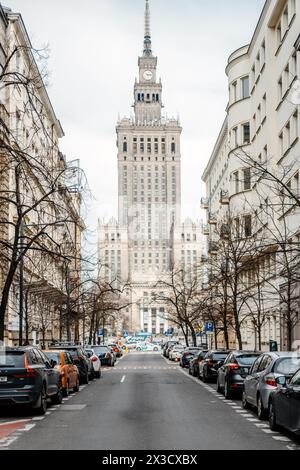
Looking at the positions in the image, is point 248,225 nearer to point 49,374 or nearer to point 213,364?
point 213,364

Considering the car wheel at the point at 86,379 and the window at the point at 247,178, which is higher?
the window at the point at 247,178

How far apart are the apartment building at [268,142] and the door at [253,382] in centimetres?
927

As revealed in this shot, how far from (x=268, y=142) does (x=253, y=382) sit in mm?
27564

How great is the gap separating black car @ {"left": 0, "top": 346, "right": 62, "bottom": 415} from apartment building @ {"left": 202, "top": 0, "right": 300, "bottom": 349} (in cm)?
1196

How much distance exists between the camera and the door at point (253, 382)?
711 inches

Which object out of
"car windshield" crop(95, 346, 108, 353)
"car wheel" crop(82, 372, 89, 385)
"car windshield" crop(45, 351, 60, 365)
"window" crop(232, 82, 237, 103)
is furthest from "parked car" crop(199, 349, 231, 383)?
"window" crop(232, 82, 237, 103)

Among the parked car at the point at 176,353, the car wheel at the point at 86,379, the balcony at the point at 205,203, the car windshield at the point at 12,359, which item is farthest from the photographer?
the balcony at the point at 205,203

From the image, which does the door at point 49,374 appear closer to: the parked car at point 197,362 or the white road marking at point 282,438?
the white road marking at point 282,438

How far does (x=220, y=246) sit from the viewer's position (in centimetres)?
4141

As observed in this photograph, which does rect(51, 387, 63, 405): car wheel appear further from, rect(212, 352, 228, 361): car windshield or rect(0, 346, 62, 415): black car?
rect(212, 352, 228, 361): car windshield

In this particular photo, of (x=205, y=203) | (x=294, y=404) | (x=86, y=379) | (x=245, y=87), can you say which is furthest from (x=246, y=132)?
(x=294, y=404)

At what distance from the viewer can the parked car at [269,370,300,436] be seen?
496 inches

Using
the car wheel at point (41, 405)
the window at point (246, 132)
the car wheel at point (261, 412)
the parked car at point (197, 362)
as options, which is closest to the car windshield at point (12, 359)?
the car wheel at point (41, 405)
